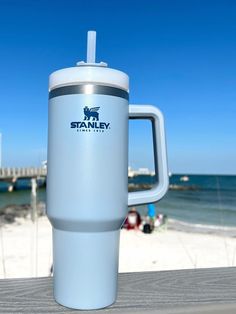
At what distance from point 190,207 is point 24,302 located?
12597 mm

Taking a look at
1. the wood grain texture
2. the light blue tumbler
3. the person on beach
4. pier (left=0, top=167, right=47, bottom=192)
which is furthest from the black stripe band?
pier (left=0, top=167, right=47, bottom=192)

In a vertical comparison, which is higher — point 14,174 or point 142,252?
point 142,252

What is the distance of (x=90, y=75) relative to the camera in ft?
2.17

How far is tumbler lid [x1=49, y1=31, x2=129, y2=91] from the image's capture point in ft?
2.17

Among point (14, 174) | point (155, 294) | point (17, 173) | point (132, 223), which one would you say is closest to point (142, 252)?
point (132, 223)

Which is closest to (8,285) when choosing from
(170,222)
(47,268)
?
(47,268)

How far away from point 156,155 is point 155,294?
0.29 metres

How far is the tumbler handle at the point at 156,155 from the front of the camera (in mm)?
736

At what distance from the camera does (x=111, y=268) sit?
70 centimetres

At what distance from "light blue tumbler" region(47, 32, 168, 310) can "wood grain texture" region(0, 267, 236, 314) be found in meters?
0.04

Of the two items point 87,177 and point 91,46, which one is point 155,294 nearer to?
point 87,177

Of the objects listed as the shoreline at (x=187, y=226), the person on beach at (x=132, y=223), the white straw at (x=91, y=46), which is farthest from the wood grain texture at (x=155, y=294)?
the shoreline at (x=187, y=226)

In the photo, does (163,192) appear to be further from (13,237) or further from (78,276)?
(13,237)

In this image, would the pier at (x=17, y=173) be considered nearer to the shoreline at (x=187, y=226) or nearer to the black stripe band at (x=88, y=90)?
the shoreline at (x=187, y=226)
